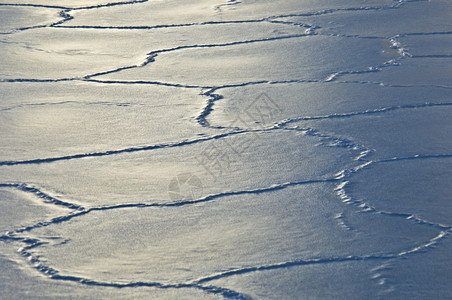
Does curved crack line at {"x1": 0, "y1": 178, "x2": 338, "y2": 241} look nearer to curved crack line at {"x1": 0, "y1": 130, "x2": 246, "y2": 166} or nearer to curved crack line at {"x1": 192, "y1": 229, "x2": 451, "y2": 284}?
curved crack line at {"x1": 0, "y1": 130, "x2": 246, "y2": 166}

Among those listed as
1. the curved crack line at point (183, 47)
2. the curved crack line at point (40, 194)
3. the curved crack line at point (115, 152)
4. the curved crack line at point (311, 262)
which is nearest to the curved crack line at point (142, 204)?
the curved crack line at point (40, 194)

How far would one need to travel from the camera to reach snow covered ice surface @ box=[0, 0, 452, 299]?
5.43ft

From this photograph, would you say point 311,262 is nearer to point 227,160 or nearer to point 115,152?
point 227,160

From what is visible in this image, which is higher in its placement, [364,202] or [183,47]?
[183,47]

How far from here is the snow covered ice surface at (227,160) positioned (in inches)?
65.2

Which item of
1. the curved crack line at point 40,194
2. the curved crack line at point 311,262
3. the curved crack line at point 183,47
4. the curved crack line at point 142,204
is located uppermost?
the curved crack line at point 183,47

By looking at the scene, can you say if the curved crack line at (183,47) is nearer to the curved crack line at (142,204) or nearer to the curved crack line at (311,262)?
the curved crack line at (142,204)

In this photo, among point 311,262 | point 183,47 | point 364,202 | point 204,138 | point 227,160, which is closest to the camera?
point 311,262

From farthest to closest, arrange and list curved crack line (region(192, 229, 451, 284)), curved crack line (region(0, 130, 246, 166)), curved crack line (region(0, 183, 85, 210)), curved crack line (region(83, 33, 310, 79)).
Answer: curved crack line (region(83, 33, 310, 79)) < curved crack line (region(0, 130, 246, 166)) < curved crack line (region(0, 183, 85, 210)) < curved crack line (region(192, 229, 451, 284))

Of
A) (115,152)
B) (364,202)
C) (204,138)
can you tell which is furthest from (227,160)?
(364,202)

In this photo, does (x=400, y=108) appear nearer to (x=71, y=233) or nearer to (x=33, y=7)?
(x=71, y=233)

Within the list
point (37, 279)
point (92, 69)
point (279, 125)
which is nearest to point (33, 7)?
point (92, 69)

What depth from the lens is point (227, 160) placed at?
224 cm

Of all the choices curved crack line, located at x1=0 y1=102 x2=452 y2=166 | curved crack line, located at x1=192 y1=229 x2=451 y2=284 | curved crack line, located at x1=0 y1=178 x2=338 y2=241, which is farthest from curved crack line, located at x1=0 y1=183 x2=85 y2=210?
curved crack line, located at x1=192 y1=229 x2=451 y2=284
